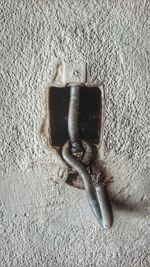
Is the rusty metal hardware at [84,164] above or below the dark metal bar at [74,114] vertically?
below

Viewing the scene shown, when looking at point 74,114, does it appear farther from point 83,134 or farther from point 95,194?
point 95,194

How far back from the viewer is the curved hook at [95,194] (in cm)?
99

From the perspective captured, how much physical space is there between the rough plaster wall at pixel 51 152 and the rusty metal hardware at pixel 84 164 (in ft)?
0.16

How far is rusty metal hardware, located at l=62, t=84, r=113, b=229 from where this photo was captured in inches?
38.6

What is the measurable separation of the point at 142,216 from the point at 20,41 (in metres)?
0.60

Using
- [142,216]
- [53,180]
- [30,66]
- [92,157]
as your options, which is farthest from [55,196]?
[30,66]

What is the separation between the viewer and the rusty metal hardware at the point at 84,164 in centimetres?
98

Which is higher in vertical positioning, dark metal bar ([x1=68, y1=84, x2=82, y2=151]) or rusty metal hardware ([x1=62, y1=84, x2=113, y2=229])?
dark metal bar ([x1=68, y1=84, x2=82, y2=151])

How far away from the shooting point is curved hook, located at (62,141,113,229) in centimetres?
99

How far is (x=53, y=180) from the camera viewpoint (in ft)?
3.47

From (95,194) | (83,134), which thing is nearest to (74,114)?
(83,134)

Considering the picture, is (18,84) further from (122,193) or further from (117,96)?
(122,193)

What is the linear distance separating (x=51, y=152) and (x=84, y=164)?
0.10m

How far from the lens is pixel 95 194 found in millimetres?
1003
